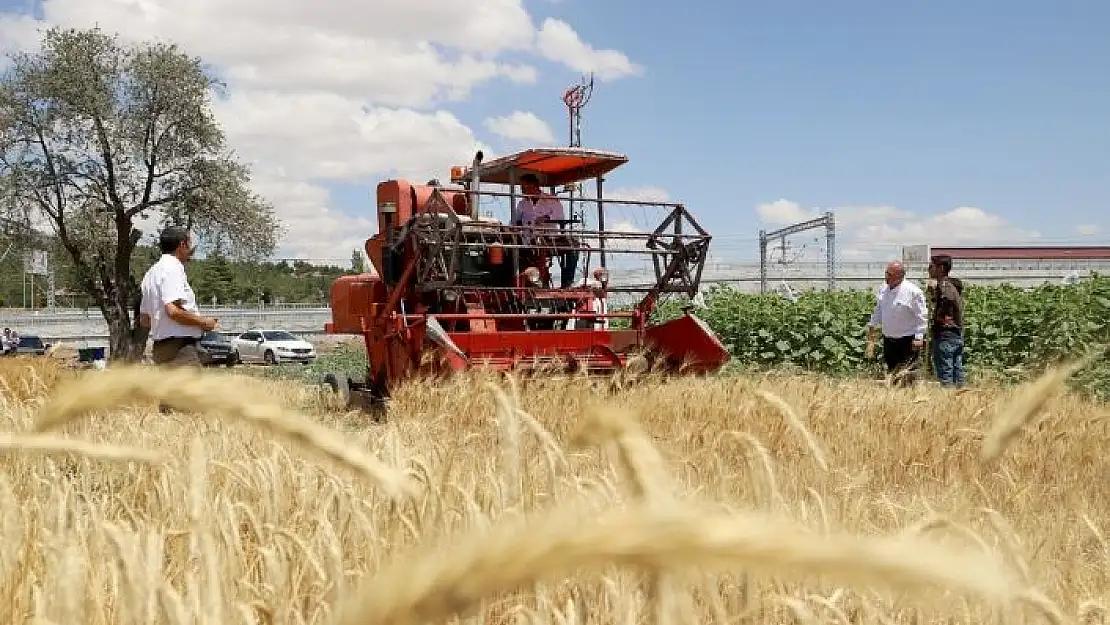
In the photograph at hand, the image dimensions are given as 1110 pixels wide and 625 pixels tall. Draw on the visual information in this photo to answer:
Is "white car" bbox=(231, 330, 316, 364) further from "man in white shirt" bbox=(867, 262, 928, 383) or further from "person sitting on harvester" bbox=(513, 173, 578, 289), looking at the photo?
"man in white shirt" bbox=(867, 262, 928, 383)

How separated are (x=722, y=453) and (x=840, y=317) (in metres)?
12.6

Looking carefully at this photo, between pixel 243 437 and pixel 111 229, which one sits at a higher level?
pixel 111 229

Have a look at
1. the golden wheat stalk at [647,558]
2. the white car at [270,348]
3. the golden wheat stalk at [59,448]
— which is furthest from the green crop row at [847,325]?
the white car at [270,348]

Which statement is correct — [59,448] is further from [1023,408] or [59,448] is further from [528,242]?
[528,242]

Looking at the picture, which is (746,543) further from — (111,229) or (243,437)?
(111,229)

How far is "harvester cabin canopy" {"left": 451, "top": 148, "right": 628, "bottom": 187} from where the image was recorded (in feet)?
31.6

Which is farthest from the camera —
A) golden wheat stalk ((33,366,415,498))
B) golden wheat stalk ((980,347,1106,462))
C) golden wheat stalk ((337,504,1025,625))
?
golden wheat stalk ((980,347,1106,462))

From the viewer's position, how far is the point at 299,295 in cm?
8238

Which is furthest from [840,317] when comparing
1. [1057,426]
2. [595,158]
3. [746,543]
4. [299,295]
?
[299,295]

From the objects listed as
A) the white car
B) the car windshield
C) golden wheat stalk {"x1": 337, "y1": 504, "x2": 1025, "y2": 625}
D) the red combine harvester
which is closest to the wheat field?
golden wheat stalk {"x1": 337, "y1": 504, "x2": 1025, "y2": 625}

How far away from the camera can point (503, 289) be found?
8.83 meters

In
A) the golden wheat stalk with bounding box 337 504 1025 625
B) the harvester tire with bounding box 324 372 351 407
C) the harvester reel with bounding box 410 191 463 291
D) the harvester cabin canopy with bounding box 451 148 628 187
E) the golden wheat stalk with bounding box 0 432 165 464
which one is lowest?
the harvester tire with bounding box 324 372 351 407

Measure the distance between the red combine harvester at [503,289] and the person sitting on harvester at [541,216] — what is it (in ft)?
0.09

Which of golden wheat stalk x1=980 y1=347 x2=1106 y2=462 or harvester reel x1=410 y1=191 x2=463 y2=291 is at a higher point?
harvester reel x1=410 y1=191 x2=463 y2=291
